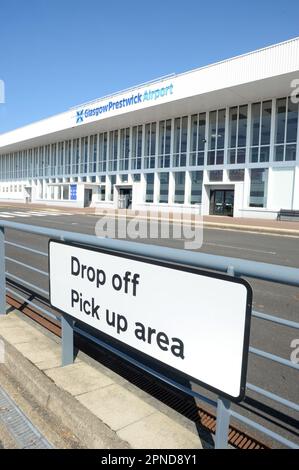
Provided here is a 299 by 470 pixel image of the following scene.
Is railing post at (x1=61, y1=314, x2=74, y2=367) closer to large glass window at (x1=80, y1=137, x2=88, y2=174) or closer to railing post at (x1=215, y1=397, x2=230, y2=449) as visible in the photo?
railing post at (x1=215, y1=397, x2=230, y2=449)

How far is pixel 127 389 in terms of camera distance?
121 inches

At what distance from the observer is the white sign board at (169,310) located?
1966mm

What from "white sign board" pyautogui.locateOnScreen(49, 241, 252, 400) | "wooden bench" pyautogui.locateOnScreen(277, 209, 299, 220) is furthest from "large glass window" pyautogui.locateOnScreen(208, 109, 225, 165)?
"white sign board" pyautogui.locateOnScreen(49, 241, 252, 400)

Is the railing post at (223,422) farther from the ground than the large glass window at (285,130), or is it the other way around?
the large glass window at (285,130)

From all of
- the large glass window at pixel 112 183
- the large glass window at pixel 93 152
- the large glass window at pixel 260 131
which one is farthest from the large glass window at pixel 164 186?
the large glass window at pixel 93 152

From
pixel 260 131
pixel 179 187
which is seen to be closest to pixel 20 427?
pixel 260 131

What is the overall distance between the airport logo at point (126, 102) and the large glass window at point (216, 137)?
13.8 ft

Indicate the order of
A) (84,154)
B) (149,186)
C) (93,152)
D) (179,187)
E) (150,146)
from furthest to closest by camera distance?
(84,154)
(93,152)
(150,146)
(149,186)
(179,187)

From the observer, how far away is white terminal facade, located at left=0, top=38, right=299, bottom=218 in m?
26.1

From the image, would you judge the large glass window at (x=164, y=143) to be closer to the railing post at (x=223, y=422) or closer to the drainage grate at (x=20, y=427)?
the drainage grate at (x=20, y=427)

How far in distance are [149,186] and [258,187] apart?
37.8 ft

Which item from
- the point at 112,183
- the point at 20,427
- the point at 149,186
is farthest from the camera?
the point at 112,183

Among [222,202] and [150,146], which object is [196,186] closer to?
[222,202]

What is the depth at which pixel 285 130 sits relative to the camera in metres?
26.6
